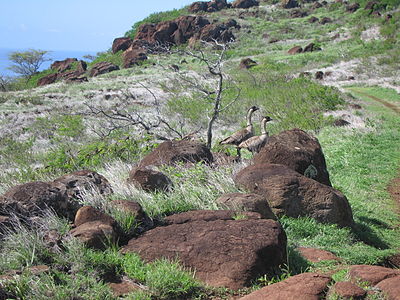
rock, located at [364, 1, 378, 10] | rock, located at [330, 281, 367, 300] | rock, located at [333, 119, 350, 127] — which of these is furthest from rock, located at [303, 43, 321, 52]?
rock, located at [330, 281, 367, 300]

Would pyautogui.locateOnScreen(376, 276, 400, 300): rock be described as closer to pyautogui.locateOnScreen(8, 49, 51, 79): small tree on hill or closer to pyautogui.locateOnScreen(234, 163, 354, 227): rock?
pyautogui.locateOnScreen(234, 163, 354, 227): rock

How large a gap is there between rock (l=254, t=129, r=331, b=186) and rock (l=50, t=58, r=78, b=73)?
51493mm

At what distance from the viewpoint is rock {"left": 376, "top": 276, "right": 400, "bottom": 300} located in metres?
3.66

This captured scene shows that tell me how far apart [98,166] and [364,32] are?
4164cm

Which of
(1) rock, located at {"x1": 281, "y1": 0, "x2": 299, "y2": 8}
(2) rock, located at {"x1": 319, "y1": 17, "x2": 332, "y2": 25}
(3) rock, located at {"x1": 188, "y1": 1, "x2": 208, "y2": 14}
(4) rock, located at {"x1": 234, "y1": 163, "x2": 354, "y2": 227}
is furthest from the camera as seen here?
(3) rock, located at {"x1": 188, "y1": 1, "x2": 208, "y2": 14}

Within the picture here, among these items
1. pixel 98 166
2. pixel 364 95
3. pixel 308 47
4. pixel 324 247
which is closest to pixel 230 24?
pixel 308 47

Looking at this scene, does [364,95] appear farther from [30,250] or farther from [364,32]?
[364,32]

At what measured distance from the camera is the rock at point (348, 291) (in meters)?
3.70

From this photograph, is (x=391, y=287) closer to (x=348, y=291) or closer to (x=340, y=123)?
(x=348, y=291)

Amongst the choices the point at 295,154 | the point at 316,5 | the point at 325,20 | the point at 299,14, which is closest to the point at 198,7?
the point at 299,14

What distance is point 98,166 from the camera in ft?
35.6

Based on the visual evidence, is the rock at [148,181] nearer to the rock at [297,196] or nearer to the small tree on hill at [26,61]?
the rock at [297,196]

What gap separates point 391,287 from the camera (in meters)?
3.76

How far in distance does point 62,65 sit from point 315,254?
186ft
